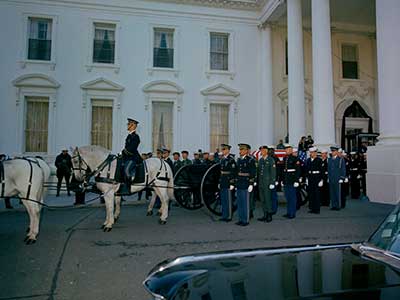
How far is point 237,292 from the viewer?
1.77 metres

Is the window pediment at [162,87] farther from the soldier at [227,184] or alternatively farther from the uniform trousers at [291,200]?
the uniform trousers at [291,200]

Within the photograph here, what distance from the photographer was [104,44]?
1728 cm

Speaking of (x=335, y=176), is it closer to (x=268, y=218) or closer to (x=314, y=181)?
(x=314, y=181)

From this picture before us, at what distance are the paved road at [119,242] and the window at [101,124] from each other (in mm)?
7302

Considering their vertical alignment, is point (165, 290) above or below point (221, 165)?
below

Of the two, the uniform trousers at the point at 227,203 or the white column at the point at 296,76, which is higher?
the white column at the point at 296,76

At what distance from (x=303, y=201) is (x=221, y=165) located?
425 centimetres

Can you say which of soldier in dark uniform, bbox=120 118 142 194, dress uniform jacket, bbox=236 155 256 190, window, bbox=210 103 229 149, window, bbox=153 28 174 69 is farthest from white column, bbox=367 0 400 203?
window, bbox=153 28 174 69

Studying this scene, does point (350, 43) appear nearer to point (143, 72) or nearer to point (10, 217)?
point (143, 72)

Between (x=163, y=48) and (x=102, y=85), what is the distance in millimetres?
4113

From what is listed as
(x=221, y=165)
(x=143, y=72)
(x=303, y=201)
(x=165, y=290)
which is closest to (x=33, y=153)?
(x=143, y=72)

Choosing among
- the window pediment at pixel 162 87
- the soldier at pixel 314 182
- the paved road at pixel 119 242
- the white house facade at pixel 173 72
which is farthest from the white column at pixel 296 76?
the window pediment at pixel 162 87

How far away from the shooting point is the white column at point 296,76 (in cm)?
1511

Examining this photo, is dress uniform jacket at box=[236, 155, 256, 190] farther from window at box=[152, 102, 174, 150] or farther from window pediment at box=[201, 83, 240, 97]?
window pediment at box=[201, 83, 240, 97]
